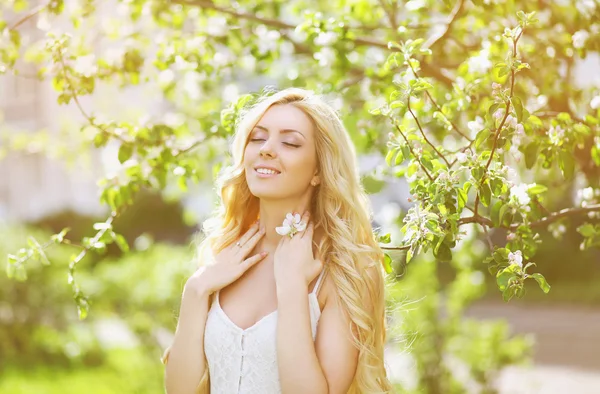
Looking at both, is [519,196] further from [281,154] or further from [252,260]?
[252,260]

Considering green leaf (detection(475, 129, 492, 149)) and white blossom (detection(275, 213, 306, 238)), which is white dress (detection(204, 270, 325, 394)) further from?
green leaf (detection(475, 129, 492, 149))

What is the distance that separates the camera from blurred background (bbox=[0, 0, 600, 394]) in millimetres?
3713

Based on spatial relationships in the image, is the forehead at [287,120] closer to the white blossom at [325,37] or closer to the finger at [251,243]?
the finger at [251,243]

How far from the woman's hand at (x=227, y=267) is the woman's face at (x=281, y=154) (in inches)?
8.7

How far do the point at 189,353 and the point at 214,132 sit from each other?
4.15 feet

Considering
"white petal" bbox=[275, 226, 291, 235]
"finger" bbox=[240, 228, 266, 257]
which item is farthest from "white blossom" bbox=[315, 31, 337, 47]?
"white petal" bbox=[275, 226, 291, 235]

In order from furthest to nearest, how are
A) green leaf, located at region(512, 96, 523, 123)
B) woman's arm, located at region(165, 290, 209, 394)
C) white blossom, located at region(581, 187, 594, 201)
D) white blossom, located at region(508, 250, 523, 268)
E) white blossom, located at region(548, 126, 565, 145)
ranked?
white blossom, located at region(581, 187, 594, 201), white blossom, located at region(548, 126, 565, 145), woman's arm, located at region(165, 290, 209, 394), white blossom, located at region(508, 250, 523, 268), green leaf, located at region(512, 96, 523, 123)

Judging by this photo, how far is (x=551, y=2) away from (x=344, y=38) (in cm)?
143

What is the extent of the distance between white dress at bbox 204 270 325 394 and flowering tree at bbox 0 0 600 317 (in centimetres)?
54

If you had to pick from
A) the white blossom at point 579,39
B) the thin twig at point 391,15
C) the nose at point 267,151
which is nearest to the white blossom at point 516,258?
the nose at point 267,151

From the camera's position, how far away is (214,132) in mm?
3701

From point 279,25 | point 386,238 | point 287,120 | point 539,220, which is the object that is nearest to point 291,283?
point 386,238

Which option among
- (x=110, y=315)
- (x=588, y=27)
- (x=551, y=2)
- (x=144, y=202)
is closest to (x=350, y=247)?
(x=588, y=27)

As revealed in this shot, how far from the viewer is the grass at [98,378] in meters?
6.63
